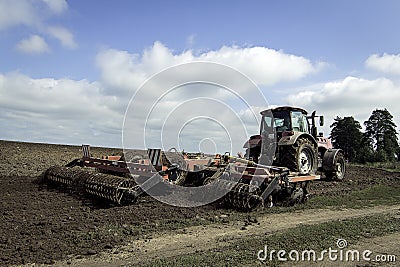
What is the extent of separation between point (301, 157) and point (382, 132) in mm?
30632

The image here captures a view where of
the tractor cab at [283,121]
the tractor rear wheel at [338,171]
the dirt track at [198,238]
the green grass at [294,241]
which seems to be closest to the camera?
the green grass at [294,241]

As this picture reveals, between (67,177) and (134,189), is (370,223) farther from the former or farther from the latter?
(67,177)

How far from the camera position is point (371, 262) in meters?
4.39

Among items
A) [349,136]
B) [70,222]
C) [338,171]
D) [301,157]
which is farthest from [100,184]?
[349,136]

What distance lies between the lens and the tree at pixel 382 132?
35.7 meters

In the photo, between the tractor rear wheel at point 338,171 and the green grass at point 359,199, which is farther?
the tractor rear wheel at point 338,171

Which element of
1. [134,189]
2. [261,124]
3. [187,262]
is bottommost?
[187,262]

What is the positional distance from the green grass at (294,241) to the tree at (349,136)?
99.4ft

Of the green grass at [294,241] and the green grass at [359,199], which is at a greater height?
the green grass at [359,199]

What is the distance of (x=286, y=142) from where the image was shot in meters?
9.90

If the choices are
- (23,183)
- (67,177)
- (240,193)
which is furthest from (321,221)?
(23,183)

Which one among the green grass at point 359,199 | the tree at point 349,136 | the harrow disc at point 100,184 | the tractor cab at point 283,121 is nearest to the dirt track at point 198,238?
the green grass at point 359,199

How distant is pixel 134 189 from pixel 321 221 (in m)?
4.18

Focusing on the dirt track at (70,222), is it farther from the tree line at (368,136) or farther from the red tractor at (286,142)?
the tree line at (368,136)
